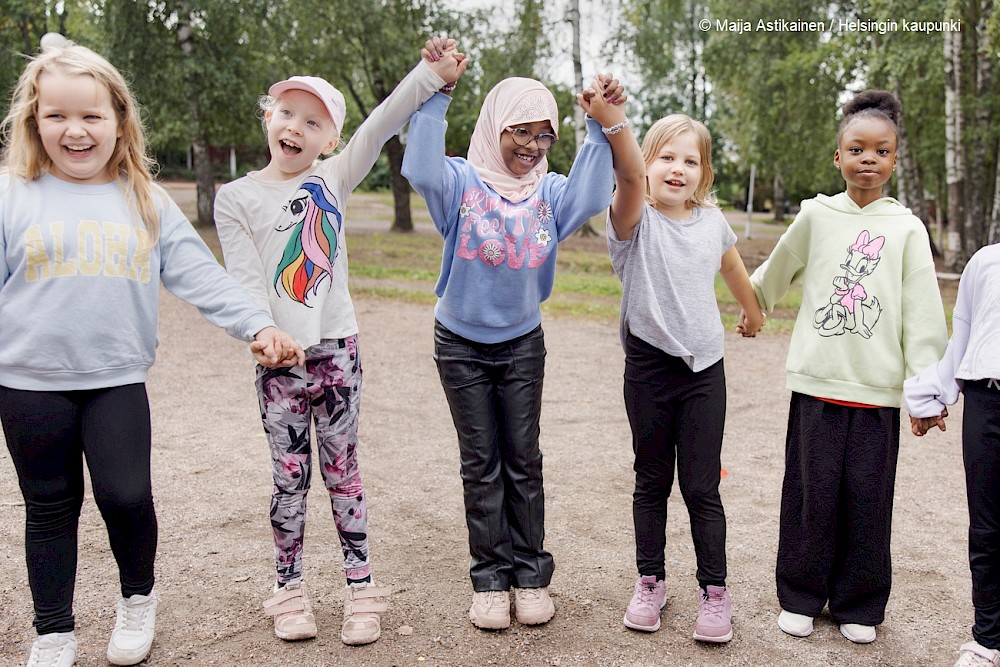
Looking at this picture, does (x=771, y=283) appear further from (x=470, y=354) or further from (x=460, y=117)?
(x=460, y=117)

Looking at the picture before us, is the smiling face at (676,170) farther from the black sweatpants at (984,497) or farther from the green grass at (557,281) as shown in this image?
the green grass at (557,281)

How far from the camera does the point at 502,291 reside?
123 inches

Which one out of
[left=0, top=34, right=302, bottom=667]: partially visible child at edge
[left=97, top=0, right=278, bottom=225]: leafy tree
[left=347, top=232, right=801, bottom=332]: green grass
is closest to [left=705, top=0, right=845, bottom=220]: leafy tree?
[left=347, top=232, right=801, bottom=332]: green grass

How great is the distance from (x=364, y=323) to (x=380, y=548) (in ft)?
20.4

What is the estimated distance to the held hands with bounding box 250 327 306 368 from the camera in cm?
274

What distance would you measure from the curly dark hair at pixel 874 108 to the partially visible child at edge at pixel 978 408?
0.59m

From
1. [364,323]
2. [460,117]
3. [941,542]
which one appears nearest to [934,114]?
[460,117]

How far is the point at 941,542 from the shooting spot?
4129mm

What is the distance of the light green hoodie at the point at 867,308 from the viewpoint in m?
3.07

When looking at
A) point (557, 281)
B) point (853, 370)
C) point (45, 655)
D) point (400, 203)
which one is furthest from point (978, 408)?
point (400, 203)

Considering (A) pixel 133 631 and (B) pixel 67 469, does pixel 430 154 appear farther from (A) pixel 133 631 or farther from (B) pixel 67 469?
(A) pixel 133 631

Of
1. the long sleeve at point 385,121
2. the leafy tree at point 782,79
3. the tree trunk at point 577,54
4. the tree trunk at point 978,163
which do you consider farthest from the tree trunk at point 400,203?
the long sleeve at point 385,121

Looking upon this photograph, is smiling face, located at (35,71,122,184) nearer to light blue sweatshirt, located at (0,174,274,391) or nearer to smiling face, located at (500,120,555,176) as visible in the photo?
light blue sweatshirt, located at (0,174,274,391)

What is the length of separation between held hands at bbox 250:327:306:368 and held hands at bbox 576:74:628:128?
1172 millimetres
